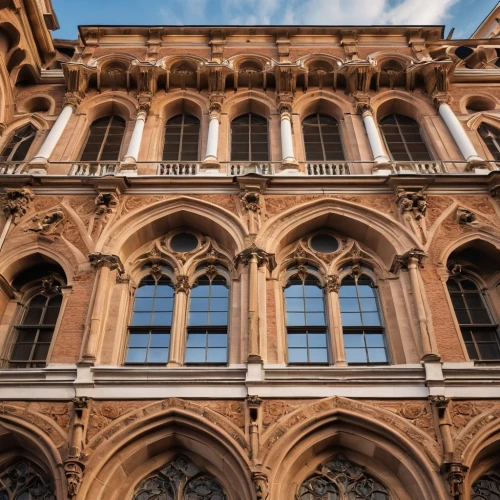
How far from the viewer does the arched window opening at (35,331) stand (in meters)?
13.7

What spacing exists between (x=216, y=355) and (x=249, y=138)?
873 cm

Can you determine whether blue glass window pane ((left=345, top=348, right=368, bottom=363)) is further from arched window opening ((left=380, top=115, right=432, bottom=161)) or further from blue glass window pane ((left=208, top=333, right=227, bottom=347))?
arched window opening ((left=380, top=115, right=432, bottom=161))

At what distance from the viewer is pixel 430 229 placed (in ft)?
50.9

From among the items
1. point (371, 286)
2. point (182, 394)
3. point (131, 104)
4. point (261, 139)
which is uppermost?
point (131, 104)

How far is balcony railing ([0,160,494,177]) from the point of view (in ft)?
57.5

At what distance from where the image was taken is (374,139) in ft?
61.9

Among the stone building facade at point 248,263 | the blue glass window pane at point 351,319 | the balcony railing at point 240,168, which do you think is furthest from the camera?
the balcony railing at point 240,168

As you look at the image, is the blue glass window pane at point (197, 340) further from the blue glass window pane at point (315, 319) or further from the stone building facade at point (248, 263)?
the blue glass window pane at point (315, 319)

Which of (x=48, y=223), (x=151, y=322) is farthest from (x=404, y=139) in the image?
(x=48, y=223)

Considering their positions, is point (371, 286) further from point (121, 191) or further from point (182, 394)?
point (121, 191)

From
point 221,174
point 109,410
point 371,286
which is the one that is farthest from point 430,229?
point 109,410

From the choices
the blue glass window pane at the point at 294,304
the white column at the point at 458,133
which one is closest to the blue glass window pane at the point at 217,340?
the blue glass window pane at the point at 294,304

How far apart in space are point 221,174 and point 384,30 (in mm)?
10479

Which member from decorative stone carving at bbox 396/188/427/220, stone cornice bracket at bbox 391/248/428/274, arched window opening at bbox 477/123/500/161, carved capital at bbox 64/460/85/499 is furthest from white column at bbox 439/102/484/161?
carved capital at bbox 64/460/85/499
